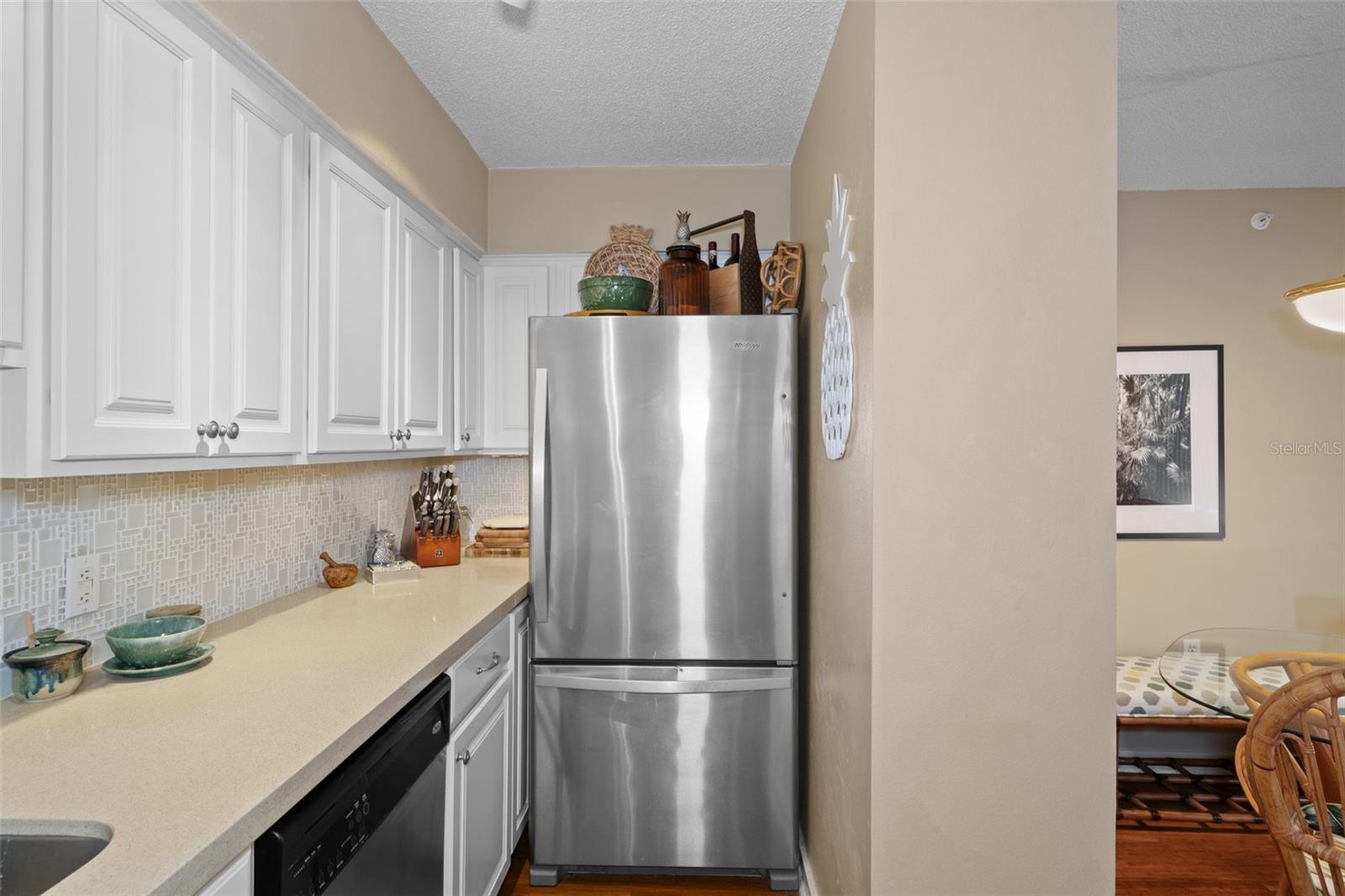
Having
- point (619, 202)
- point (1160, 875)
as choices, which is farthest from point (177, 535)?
point (1160, 875)

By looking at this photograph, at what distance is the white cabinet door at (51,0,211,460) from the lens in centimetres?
99

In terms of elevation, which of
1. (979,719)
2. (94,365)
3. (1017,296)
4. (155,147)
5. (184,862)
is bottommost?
(979,719)

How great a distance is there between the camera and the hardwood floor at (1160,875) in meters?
2.17

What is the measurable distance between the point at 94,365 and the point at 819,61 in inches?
80.0

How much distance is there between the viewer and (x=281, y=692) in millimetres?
1225

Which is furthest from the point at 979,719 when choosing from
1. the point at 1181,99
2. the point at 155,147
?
the point at 1181,99

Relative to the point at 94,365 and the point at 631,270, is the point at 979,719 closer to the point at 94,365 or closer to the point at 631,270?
the point at 94,365

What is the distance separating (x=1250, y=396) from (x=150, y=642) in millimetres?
4115

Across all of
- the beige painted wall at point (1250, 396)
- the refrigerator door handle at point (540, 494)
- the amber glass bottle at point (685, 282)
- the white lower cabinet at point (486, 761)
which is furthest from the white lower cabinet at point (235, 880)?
the beige painted wall at point (1250, 396)

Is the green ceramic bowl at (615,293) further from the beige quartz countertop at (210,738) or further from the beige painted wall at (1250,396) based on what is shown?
the beige painted wall at (1250,396)

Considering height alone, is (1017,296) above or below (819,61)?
below

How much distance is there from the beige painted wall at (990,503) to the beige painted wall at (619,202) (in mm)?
1489

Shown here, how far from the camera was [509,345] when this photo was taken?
2904 mm

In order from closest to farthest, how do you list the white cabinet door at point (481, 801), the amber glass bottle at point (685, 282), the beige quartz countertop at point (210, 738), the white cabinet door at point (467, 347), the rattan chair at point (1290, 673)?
the beige quartz countertop at point (210, 738) < the white cabinet door at point (481, 801) < the rattan chair at point (1290, 673) < the amber glass bottle at point (685, 282) < the white cabinet door at point (467, 347)
